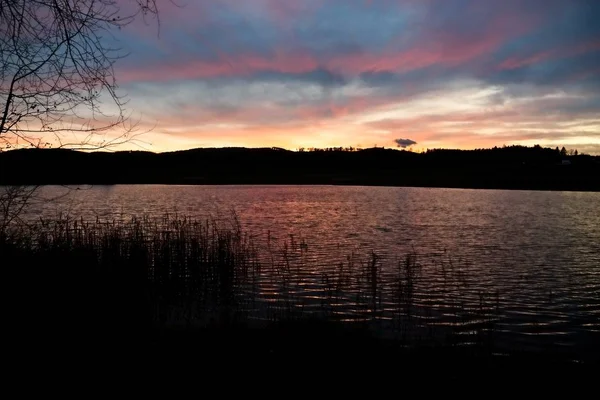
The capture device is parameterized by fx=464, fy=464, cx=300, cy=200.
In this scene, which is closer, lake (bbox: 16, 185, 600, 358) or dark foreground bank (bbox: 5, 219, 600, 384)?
dark foreground bank (bbox: 5, 219, 600, 384)

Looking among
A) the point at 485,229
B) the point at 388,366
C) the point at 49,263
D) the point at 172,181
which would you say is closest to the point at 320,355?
the point at 388,366

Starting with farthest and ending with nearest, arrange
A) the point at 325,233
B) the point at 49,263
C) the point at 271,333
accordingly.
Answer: the point at 325,233, the point at 49,263, the point at 271,333

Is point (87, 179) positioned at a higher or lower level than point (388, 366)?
higher

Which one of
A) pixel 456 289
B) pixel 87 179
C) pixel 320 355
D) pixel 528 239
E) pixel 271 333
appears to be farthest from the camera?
pixel 528 239

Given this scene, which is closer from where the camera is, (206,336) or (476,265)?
(206,336)

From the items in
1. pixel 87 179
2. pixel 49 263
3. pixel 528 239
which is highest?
pixel 87 179

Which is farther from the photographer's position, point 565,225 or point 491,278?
point 565,225

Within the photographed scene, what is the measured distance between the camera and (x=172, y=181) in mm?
143250

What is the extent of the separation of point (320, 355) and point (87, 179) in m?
4.60

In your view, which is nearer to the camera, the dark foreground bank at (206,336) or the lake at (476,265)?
the dark foreground bank at (206,336)

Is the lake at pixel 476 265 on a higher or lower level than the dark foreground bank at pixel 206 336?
lower

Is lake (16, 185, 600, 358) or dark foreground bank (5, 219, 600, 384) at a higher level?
dark foreground bank (5, 219, 600, 384)

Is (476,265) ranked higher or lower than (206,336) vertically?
lower

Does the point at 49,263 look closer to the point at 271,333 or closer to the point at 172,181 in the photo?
the point at 271,333
